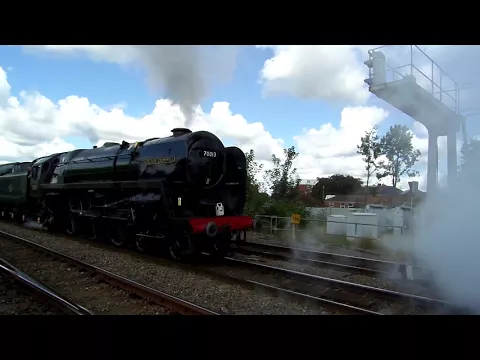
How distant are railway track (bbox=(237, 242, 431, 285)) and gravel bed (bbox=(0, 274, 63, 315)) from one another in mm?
4784

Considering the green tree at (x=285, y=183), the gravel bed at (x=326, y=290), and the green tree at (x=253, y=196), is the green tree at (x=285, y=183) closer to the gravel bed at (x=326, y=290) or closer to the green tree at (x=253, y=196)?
the green tree at (x=253, y=196)

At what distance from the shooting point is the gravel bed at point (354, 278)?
5.56 m

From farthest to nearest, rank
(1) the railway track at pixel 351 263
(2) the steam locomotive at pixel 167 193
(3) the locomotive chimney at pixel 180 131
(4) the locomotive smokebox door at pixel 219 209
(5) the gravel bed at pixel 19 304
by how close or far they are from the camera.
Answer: (3) the locomotive chimney at pixel 180 131 < (4) the locomotive smokebox door at pixel 219 209 < (2) the steam locomotive at pixel 167 193 < (1) the railway track at pixel 351 263 < (5) the gravel bed at pixel 19 304

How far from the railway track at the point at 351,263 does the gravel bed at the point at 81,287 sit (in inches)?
151

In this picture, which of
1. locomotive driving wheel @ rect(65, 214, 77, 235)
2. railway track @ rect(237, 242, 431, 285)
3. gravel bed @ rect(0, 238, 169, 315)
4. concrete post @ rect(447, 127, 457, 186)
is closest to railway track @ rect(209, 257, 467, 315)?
railway track @ rect(237, 242, 431, 285)

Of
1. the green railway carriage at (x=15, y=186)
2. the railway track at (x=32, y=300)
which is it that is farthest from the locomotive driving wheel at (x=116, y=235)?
the green railway carriage at (x=15, y=186)

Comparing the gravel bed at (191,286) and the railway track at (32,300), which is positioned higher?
the gravel bed at (191,286)

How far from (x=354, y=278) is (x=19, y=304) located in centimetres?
521

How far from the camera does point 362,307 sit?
4793 millimetres

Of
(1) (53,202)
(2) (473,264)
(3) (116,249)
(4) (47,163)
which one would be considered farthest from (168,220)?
(4) (47,163)

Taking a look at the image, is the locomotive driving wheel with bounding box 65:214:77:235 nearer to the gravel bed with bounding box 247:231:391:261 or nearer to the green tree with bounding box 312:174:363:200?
the gravel bed with bounding box 247:231:391:261
